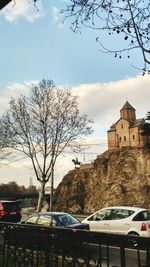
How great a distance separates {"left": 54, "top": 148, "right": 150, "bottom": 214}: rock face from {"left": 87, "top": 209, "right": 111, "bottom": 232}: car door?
34.9 metres

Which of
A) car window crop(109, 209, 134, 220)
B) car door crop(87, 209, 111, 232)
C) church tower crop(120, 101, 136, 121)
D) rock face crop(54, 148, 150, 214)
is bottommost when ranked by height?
car door crop(87, 209, 111, 232)

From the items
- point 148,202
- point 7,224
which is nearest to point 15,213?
point 7,224

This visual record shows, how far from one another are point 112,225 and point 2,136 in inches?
739

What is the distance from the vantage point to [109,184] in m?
58.6

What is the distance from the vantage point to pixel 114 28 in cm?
607

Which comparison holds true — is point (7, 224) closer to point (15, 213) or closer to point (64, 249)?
point (64, 249)

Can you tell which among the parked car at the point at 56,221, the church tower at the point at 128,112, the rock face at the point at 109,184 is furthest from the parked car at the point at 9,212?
the church tower at the point at 128,112

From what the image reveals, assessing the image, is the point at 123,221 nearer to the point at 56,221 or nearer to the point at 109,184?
the point at 56,221

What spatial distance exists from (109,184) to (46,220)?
4497 centimetres

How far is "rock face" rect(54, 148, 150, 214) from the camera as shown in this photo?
55.0m

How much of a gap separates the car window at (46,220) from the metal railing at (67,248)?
6.95m

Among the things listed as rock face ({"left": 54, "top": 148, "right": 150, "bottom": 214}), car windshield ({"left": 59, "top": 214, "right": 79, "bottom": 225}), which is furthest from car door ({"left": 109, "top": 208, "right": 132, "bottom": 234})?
rock face ({"left": 54, "top": 148, "right": 150, "bottom": 214})

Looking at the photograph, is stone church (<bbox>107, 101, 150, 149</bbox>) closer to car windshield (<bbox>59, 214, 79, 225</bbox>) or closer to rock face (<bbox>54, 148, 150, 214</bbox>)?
rock face (<bbox>54, 148, 150, 214</bbox>)

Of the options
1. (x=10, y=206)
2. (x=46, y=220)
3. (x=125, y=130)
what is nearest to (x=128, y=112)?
(x=125, y=130)
